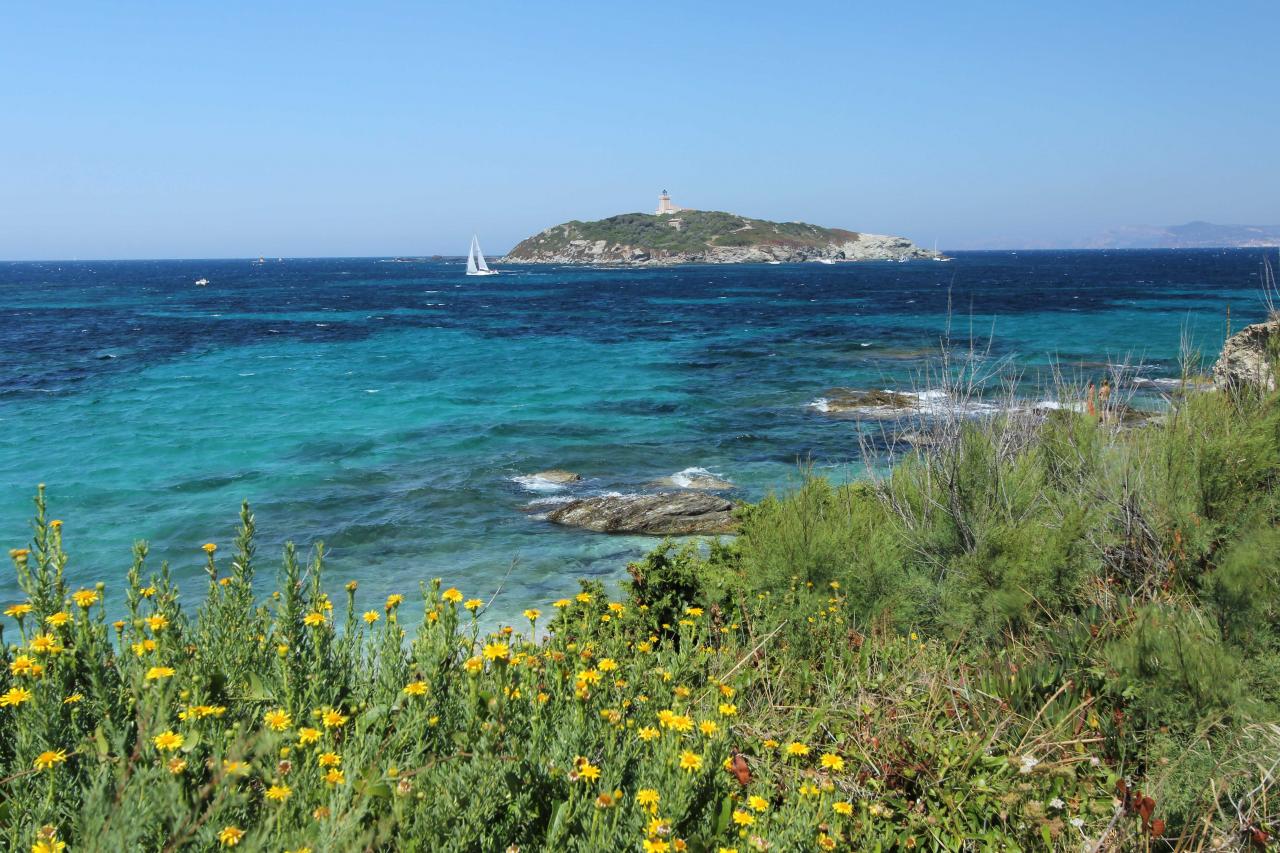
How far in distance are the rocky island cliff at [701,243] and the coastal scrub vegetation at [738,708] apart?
489ft

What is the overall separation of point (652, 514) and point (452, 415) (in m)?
11.0

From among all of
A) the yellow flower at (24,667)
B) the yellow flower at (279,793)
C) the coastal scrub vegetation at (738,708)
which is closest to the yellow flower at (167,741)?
the coastal scrub vegetation at (738,708)

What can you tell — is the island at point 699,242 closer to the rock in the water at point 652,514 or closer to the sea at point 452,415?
the sea at point 452,415

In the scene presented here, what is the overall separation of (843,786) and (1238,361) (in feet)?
33.5

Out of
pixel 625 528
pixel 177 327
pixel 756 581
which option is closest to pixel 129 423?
pixel 625 528

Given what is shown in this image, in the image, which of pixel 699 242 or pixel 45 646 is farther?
pixel 699 242

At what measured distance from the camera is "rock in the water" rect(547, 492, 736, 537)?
14031 millimetres

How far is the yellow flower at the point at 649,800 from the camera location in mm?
2305

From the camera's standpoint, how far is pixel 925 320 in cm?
4881

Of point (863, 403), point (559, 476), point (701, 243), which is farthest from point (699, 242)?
point (559, 476)

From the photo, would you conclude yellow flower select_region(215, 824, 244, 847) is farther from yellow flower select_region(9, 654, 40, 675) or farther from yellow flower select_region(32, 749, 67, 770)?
yellow flower select_region(9, 654, 40, 675)

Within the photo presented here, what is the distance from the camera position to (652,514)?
14.5m

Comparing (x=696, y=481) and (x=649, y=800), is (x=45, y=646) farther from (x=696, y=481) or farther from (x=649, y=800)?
(x=696, y=481)

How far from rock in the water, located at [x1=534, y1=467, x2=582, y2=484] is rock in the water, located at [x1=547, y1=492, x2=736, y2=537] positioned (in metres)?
1.80
